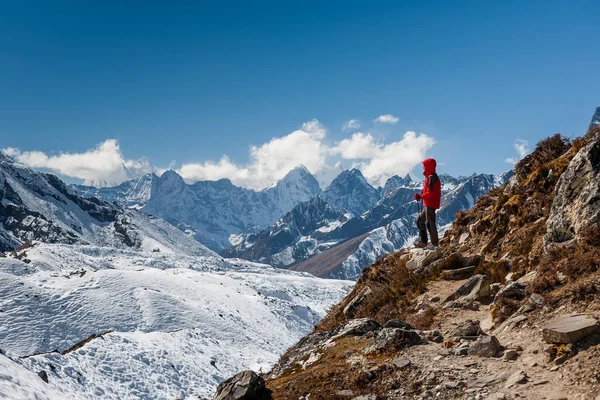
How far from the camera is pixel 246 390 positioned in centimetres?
954

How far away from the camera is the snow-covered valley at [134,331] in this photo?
37.6m

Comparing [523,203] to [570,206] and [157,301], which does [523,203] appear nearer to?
[570,206]

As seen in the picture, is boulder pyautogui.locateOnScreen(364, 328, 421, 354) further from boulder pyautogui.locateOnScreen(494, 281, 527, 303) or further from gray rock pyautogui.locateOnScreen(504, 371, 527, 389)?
gray rock pyautogui.locateOnScreen(504, 371, 527, 389)

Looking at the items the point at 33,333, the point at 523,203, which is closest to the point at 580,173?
the point at 523,203

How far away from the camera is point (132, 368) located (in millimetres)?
43281

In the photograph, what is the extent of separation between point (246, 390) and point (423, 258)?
30.8ft

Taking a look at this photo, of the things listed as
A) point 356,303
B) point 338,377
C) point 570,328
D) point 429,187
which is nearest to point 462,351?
point 570,328

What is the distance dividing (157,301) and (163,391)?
174ft

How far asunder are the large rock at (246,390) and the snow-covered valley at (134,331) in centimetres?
926

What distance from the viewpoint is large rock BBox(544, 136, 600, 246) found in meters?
9.97

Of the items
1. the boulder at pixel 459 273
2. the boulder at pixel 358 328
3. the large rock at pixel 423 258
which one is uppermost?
the large rock at pixel 423 258

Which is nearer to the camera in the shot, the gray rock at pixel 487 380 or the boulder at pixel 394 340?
the gray rock at pixel 487 380

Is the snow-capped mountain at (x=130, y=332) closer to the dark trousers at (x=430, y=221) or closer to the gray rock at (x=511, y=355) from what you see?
the gray rock at (x=511, y=355)

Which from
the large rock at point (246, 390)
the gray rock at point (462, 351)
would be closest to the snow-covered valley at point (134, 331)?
A: the large rock at point (246, 390)
